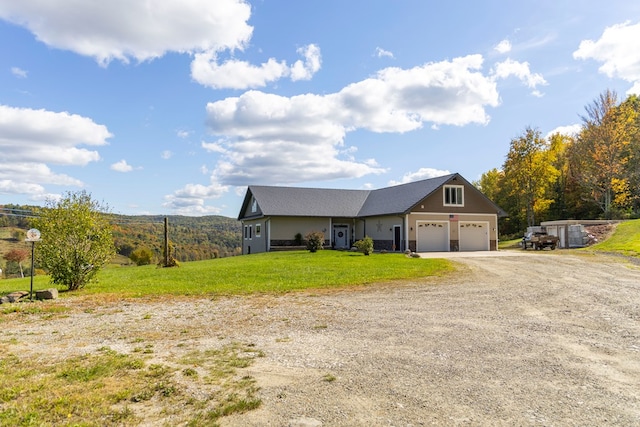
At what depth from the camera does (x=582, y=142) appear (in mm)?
42688

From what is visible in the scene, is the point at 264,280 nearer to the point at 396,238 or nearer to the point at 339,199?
the point at 396,238

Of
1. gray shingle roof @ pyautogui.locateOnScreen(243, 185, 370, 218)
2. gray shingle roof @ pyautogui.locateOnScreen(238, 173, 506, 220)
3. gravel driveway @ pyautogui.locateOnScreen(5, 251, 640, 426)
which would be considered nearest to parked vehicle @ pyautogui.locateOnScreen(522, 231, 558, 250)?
gray shingle roof @ pyautogui.locateOnScreen(238, 173, 506, 220)

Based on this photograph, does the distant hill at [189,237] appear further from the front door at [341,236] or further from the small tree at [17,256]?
the front door at [341,236]

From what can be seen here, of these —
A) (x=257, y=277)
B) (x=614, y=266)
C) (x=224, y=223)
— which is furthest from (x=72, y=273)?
(x=224, y=223)

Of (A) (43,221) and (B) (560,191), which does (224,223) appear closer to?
(B) (560,191)

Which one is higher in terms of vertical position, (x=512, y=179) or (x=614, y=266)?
(x=512, y=179)

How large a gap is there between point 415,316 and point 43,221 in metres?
11.4

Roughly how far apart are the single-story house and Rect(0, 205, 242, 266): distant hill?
7.27 meters

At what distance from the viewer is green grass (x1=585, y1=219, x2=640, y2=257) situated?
22303 mm

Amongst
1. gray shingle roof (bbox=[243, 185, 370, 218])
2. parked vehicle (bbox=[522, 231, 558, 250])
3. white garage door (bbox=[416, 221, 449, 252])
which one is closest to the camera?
parked vehicle (bbox=[522, 231, 558, 250])

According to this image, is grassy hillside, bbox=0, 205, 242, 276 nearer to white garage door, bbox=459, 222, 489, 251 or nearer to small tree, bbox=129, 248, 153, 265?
small tree, bbox=129, 248, 153, 265

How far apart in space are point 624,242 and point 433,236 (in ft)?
36.7

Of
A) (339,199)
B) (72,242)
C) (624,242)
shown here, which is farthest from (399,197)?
(72,242)

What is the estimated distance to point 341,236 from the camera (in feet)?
118
